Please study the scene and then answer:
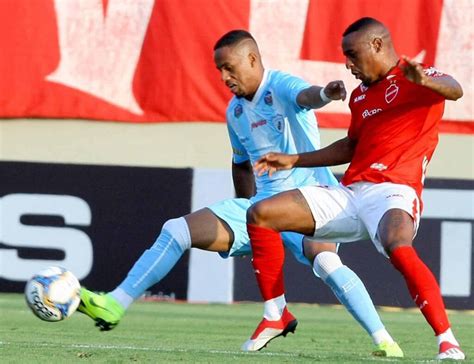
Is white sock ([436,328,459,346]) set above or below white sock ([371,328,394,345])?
above

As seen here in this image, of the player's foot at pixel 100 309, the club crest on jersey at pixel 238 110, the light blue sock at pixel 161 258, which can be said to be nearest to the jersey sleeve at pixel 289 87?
the club crest on jersey at pixel 238 110

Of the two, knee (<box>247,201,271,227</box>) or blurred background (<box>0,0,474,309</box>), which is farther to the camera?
blurred background (<box>0,0,474,309</box>)

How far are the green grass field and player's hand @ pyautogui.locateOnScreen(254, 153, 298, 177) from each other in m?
0.96

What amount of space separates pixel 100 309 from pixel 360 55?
1.95m

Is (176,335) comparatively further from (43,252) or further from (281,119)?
(43,252)

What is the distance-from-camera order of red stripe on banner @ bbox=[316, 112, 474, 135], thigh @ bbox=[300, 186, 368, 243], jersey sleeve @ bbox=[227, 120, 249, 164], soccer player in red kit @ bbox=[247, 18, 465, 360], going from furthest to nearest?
red stripe on banner @ bbox=[316, 112, 474, 135], jersey sleeve @ bbox=[227, 120, 249, 164], thigh @ bbox=[300, 186, 368, 243], soccer player in red kit @ bbox=[247, 18, 465, 360]

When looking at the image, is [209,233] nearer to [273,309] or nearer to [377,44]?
[273,309]

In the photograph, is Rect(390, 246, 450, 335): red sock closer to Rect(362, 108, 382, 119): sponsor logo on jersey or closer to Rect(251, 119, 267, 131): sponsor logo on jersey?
Rect(362, 108, 382, 119): sponsor logo on jersey

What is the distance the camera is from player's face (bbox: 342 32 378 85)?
6.61 metres

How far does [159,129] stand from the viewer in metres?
12.7

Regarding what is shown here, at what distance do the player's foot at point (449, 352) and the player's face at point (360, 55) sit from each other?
1.47 metres

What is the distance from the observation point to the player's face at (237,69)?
7.36 meters

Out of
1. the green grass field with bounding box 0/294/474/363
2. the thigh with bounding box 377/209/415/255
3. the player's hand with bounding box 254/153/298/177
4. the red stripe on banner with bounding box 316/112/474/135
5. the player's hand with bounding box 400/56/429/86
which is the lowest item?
the green grass field with bounding box 0/294/474/363

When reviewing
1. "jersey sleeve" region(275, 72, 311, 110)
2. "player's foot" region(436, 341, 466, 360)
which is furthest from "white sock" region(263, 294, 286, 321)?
"player's foot" region(436, 341, 466, 360)
